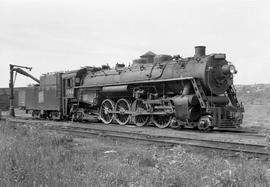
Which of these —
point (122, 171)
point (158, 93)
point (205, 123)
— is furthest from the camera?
point (158, 93)

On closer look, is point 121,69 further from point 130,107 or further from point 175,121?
point 175,121

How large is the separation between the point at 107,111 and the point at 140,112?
2980 millimetres

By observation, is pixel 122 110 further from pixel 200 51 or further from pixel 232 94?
pixel 232 94

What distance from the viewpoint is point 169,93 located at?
53.7ft

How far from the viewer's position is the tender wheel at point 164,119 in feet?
51.0

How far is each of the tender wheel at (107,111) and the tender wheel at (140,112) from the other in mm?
1976

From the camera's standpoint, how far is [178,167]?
5980mm

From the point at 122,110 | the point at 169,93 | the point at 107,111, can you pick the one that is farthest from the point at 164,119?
the point at 107,111

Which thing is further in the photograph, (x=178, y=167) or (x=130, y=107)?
(x=130, y=107)

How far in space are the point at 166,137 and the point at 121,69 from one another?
807cm

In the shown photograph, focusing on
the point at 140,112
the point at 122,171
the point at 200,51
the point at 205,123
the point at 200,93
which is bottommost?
the point at 122,171

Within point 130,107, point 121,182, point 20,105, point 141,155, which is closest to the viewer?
point 121,182

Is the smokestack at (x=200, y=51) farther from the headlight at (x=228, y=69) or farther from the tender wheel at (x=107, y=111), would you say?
the tender wheel at (x=107, y=111)

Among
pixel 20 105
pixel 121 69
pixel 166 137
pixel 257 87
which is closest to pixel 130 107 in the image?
pixel 121 69
